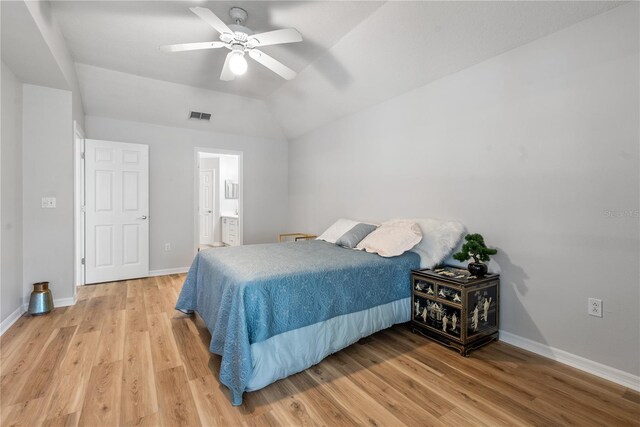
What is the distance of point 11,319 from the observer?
106 inches

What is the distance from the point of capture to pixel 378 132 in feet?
11.9

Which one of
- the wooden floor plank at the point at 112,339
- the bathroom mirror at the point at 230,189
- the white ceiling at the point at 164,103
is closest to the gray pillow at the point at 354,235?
the wooden floor plank at the point at 112,339

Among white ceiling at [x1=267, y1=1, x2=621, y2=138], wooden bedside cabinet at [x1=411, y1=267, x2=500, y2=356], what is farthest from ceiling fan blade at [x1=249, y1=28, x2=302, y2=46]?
wooden bedside cabinet at [x1=411, y1=267, x2=500, y2=356]

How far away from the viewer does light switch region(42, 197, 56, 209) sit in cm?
309

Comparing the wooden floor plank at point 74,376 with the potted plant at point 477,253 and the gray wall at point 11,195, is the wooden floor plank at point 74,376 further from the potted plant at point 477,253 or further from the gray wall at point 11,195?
the potted plant at point 477,253

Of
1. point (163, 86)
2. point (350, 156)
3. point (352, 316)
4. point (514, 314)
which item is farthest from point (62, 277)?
point (514, 314)

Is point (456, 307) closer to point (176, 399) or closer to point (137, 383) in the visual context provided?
point (176, 399)

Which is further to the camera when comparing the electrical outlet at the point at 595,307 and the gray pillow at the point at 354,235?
the gray pillow at the point at 354,235

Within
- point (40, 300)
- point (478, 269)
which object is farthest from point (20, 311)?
point (478, 269)

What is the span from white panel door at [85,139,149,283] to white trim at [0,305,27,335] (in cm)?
108

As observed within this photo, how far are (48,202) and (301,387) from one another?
323cm

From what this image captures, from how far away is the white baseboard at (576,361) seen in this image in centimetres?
183

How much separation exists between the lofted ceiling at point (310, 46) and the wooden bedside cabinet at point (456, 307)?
1.85m

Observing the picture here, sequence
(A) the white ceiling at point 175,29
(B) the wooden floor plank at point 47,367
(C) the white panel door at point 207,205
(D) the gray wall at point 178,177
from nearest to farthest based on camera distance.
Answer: (B) the wooden floor plank at point 47,367
(A) the white ceiling at point 175,29
(D) the gray wall at point 178,177
(C) the white panel door at point 207,205
